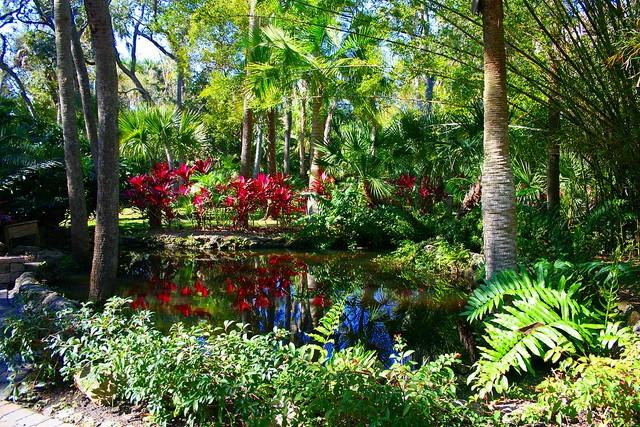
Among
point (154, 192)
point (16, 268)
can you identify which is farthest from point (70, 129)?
point (154, 192)

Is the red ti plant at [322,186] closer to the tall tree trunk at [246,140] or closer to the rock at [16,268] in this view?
the tall tree trunk at [246,140]

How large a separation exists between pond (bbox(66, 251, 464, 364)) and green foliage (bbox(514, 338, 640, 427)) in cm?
211

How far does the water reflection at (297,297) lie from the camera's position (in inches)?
234

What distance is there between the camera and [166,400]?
3.13m

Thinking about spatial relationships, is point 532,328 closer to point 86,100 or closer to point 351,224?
point 351,224

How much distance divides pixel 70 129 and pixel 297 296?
4.86 metres

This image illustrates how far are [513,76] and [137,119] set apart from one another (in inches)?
373

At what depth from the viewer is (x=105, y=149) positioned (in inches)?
206

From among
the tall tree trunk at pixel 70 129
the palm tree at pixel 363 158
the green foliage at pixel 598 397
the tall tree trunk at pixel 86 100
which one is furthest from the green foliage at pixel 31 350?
the palm tree at pixel 363 158

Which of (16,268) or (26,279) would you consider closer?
(26,279)

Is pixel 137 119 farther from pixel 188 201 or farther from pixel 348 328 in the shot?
pixel 348 328

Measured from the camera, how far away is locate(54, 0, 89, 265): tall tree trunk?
25.9 feet

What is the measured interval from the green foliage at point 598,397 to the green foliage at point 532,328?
0.75 ft

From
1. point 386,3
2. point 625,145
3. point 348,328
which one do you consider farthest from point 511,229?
point 386,3
